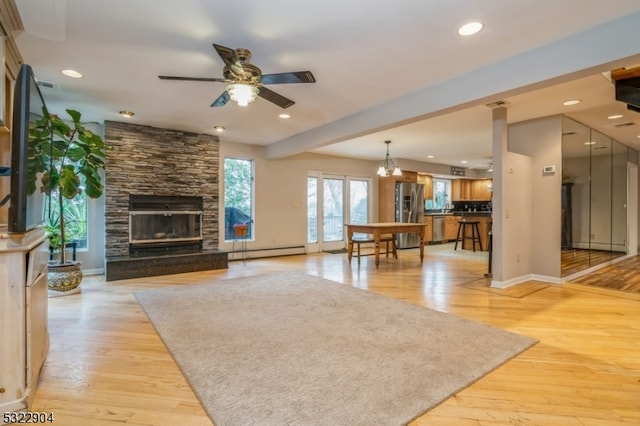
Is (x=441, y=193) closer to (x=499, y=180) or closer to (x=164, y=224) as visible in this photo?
(x=499, y=180)

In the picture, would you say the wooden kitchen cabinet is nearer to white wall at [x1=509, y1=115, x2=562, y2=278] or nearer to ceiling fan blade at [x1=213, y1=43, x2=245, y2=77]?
white wall at [x1=509, y1=115, x2=562, y2=278]

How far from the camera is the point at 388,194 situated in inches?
347

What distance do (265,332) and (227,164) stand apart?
458 centimetres

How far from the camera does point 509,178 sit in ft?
14.3

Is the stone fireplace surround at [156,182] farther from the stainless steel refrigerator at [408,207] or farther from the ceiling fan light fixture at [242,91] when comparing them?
the stainless steel refrigerator at [408,207]

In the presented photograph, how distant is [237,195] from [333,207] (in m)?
2.60

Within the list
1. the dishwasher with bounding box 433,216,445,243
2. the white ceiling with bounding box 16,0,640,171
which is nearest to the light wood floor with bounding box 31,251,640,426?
the white ceiling with bounding box 16,0,640,171

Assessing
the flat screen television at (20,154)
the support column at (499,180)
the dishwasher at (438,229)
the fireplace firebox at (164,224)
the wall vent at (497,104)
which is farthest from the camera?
the dishwasher at (438,229)

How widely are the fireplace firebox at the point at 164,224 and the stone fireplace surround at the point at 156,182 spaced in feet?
0.29

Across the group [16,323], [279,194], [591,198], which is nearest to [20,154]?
[16,323]

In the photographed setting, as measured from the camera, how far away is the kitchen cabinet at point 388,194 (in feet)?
28.5

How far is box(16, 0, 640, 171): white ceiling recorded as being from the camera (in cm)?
218

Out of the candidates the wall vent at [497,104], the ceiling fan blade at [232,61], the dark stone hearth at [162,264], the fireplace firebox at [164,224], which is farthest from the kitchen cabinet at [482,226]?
the ceiling fan blade at [232,61]

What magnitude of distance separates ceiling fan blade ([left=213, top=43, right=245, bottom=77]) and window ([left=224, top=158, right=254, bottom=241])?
13.4 feet
